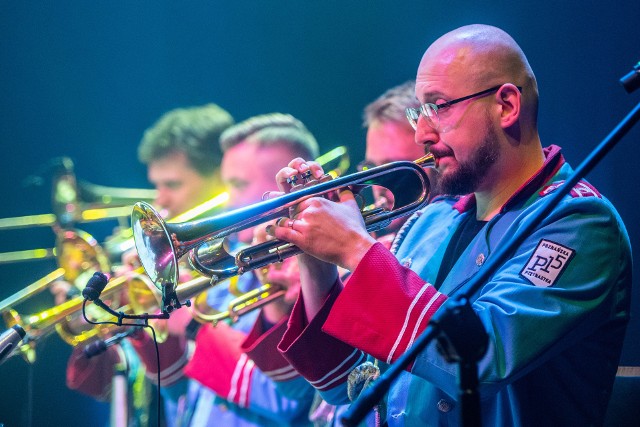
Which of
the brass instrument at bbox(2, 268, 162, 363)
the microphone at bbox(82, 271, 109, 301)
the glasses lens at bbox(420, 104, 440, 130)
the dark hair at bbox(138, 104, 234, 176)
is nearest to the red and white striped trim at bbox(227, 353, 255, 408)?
the brass instrument at bbox(2, 268, 162, 363)

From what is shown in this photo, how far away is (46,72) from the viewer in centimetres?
543

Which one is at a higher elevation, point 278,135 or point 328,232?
point 278,135

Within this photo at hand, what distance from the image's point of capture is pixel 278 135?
4227mm

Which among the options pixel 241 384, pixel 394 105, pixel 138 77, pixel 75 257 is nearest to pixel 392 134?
pixel 394 105

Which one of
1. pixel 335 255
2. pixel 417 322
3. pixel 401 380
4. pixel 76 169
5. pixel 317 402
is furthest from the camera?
pixel 76 169

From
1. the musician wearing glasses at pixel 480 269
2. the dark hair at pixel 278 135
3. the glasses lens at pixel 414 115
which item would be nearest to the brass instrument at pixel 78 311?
the dark hair at pixel 278 135

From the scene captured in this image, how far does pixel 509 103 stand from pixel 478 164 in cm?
23

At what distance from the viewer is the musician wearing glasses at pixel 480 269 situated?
5.83 feet

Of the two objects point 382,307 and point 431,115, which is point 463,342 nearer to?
point 382,307

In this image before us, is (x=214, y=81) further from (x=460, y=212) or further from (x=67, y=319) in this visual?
(x=460, y=212)

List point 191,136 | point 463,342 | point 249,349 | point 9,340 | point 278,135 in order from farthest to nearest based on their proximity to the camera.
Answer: point 191,136 → point 278,135 → point 249,349 → point 9,340 → point 463,342

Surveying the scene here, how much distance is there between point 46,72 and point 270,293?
3165 millimetres

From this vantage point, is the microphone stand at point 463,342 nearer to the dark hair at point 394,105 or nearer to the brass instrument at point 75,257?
the dark hair at point 394,105

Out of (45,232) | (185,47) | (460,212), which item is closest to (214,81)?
(185,47)
